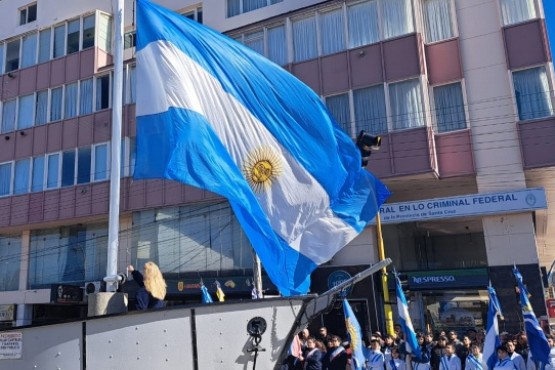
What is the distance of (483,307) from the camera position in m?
18.8

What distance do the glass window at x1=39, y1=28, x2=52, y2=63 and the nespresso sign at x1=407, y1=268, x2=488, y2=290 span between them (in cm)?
1952

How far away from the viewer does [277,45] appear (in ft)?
72.4

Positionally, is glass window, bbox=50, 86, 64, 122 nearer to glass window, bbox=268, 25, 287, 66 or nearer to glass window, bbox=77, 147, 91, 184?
glass window, bbox=77, 147, 91, 184

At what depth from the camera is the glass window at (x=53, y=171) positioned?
25.3 meters

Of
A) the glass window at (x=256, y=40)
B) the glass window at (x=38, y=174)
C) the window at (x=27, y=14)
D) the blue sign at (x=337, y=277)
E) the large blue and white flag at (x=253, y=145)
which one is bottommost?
the blue sign at (x=337, y=277)

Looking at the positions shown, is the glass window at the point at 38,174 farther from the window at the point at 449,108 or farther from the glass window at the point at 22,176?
the window at the point at 449,108

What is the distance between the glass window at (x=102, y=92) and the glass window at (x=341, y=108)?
10336mm

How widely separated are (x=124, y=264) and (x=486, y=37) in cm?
1617

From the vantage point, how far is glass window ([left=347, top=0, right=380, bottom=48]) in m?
20.3

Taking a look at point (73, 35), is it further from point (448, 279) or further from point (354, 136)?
point (448, 279)

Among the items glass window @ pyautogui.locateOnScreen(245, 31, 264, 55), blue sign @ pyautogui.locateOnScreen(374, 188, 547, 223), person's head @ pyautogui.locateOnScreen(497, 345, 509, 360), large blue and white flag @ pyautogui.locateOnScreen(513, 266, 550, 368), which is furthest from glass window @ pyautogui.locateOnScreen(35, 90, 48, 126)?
large blue and white flag @ pyautogui.locateOnScreen(513, 266, 550, 368)

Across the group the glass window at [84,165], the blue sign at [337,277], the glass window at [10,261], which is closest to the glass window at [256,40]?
the glass window at [84,165]

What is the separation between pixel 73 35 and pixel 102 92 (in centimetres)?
369

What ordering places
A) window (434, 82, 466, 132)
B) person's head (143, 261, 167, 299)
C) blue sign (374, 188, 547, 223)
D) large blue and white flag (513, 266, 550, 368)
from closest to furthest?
person's head (143, 261, 167, 299) < large blue and white flag (513, 266, 550, 368) < blue sign (374, 188, 547, 223) < window (434, 82, 466, 132)
